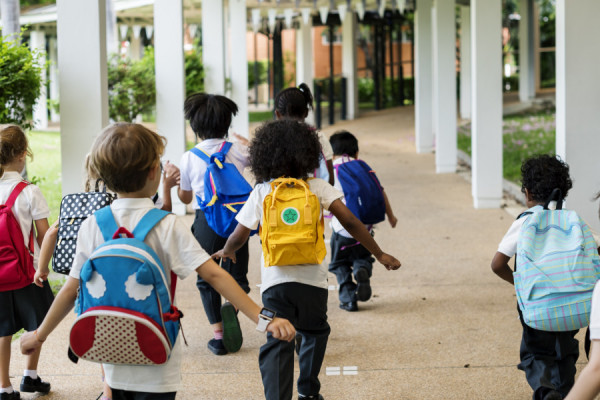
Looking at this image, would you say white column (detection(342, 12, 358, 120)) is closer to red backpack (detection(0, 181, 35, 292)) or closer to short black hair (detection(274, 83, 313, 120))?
short black hair (detection(274, 83, 313, 120))

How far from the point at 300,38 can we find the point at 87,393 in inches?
878

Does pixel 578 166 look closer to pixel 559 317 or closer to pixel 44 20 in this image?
pixel 559 317

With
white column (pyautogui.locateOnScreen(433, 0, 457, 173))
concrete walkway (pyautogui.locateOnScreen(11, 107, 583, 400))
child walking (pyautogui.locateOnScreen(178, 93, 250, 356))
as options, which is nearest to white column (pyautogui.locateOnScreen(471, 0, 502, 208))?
concrete walkway (pyautogui.locateOnScreen(11, 107, 583, 400))

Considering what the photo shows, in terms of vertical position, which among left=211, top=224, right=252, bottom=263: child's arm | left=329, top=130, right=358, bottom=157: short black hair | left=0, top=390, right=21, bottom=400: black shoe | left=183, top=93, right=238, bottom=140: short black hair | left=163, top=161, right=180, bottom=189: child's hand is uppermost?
left=183, top=93, right=238, bottom=140: short black hair

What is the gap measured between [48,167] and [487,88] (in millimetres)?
9768

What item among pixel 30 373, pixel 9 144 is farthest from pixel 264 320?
pixel 30 373

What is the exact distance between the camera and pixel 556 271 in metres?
3.71

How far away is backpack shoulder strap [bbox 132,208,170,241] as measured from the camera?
3.02 m

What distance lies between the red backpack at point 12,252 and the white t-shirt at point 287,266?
1.19 metres

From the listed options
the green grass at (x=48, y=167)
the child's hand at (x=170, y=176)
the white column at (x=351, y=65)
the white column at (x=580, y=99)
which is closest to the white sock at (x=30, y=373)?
the child's hand at (x=170, y=176)

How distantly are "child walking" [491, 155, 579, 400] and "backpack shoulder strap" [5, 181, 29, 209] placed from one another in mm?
2477

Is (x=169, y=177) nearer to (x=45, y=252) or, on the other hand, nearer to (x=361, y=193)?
(x=45, y=252)

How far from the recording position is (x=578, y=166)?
26.0ft

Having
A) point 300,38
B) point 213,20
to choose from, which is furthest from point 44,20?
point 213,20
